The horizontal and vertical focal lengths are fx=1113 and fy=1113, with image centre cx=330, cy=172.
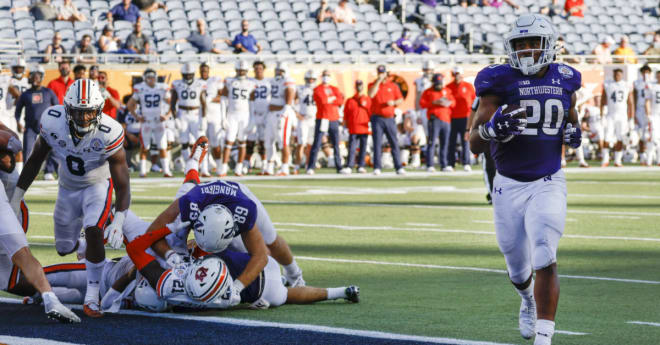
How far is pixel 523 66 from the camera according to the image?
5.71 m

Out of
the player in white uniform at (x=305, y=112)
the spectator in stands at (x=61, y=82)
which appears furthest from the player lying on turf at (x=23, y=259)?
the player in white uniform at (x=305, y=112)

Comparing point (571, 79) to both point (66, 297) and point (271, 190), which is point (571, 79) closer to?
point (66, 297)

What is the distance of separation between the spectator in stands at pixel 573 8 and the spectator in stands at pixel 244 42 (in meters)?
11.1

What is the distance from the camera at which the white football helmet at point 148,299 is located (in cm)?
650

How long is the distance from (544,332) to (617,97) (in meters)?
17.6

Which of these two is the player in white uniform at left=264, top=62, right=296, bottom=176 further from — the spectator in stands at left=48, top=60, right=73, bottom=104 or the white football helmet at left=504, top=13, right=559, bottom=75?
the white football helmet at left=504, top=13, right=559, bottom=75

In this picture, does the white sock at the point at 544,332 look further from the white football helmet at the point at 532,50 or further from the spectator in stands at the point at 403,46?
the spectator in stands at the point at 403,46

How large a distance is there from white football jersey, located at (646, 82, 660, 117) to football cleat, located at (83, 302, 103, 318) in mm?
17439

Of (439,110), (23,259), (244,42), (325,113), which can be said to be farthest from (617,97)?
(23,259)

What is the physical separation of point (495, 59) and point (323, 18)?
4.14 meters

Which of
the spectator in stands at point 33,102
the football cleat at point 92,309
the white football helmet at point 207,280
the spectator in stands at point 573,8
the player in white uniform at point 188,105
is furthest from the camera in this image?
the spectator in stands at point 573,8

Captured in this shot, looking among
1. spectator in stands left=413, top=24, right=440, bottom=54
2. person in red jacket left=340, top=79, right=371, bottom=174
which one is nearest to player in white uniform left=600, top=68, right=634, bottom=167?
spectator in stands left=413, top=24, right=440, bottom=54

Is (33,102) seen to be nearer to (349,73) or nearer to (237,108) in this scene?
(237,108)

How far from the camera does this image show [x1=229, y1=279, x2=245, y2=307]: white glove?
6.34 m
